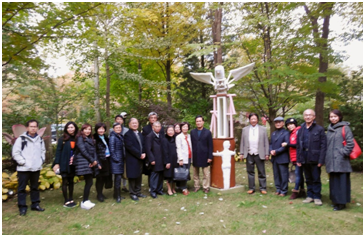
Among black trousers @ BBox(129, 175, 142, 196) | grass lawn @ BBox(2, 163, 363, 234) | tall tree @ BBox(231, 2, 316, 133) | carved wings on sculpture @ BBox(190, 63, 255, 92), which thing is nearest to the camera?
grass lawn @ BBox(2, 163, 363, 234)

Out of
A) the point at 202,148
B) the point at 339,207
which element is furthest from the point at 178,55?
the point at 339,207

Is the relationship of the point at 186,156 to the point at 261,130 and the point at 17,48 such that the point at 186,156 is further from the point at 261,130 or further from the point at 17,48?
the point at 17,48

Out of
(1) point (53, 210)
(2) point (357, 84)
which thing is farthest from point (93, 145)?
(2) point (357, 84)

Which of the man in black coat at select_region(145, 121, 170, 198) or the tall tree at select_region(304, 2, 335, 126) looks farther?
the tall tree at select_region(304, 2, 335, 126)

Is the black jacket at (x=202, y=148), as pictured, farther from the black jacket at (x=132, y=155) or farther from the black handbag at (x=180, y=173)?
the black jacket at (x=132, y=155)

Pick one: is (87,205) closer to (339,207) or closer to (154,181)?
(154,181)

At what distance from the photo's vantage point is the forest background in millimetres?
3979

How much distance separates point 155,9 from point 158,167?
A: 7.76 m

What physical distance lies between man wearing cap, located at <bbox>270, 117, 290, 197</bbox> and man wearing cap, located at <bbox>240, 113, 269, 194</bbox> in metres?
0.20

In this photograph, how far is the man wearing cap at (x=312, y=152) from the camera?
4410 mm

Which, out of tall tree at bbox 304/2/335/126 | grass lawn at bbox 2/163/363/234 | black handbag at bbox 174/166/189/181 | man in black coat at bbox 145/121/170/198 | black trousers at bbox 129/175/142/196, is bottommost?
grass lawn at bbox 2/163/363/234

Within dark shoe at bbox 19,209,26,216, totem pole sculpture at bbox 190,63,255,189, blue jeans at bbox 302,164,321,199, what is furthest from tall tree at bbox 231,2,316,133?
dark shoe at bbox 19,209,26,216

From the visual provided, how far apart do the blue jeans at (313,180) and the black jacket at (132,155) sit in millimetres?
3265

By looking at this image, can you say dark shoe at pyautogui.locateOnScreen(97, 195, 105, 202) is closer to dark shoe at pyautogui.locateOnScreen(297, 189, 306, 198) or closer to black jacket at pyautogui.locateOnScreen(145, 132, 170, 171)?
black jacket at pyautogui.locateOnScreen(145, 132, 170, 171)
